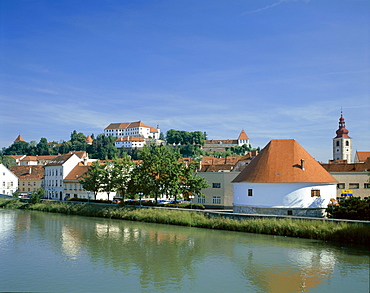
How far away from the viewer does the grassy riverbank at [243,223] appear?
2830 cm

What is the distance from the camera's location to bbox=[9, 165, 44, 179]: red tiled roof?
7394 cm

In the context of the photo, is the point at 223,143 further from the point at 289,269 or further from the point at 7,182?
the point at 289,269

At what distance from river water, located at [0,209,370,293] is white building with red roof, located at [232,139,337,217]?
509cm

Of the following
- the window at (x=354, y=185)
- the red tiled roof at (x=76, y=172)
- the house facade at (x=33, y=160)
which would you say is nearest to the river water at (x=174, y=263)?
the window at (x=354, y=185)

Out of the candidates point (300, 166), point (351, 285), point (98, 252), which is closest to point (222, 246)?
point (98, 252)

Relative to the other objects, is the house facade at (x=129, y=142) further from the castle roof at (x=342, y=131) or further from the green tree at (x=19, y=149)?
the castle roof at (x=342, y=131)

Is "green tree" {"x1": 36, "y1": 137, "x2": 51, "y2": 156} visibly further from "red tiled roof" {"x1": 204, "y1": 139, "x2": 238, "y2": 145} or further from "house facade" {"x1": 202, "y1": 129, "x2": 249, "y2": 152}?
"red tiled roof" {"x1": 204, "y1": 139, "x2": 238, "y2": 145}

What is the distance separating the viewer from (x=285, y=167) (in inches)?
1467

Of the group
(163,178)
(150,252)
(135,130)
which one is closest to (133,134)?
(135,130)

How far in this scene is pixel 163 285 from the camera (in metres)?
19.1

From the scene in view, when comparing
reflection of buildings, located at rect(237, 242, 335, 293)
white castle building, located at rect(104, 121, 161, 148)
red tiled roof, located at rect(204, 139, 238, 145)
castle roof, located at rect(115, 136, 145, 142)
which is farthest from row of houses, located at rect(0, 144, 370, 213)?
red tiled roof, located at rect(204, 139, 238, 145)

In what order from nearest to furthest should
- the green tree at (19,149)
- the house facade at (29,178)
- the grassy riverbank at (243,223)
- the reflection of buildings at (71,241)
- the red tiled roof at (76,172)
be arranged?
the reflection of buildings at (71,241) → the grassy riverbank at (243,223) → the red tiled roof at (76,172) → the house facade at (29,178) → the green tree at (19,149)

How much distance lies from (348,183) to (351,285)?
1195 inches

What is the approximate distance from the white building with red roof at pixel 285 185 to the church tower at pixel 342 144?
68914 millimetres
